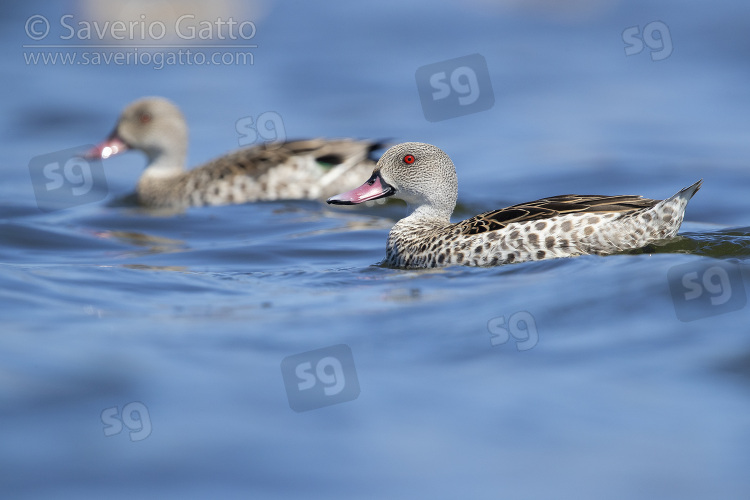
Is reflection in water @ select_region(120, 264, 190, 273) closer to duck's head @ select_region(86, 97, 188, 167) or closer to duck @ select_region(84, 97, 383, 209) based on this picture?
duck @ select_region(84, 97, 383, 209)

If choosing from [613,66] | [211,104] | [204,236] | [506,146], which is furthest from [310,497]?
[613,66]

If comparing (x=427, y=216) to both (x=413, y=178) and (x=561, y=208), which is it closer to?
(x=413, y=178)

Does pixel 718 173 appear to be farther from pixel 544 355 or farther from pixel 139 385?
pixel 139 385

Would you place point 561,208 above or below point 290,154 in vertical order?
below

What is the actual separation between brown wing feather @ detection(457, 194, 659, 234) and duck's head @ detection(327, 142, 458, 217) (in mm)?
922

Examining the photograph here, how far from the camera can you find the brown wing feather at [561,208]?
8.03 m

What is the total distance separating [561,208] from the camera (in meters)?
8.08

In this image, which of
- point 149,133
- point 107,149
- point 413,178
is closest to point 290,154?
point 149,133

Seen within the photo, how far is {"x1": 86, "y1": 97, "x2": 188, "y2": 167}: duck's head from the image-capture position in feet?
44.5

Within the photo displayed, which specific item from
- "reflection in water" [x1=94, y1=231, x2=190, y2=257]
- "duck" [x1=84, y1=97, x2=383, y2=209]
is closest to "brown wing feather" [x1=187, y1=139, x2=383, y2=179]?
"duck" [x1=84, y1=97, x2=383, y2=209]

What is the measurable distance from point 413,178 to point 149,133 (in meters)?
5.50

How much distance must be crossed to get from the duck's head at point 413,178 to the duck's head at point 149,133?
16.6ft

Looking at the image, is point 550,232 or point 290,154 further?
point 290,154

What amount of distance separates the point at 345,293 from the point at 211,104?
9997 mm
